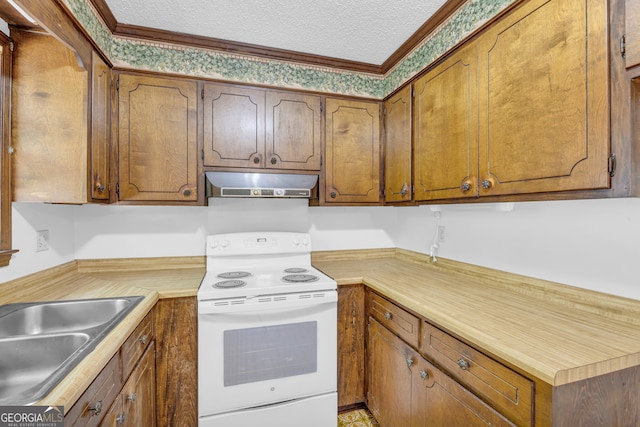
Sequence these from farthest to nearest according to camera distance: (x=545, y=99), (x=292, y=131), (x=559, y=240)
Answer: (x=292, y=131) < (x=559, y=240) < (x=545, y=99)

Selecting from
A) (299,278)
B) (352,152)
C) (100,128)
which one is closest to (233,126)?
(100,128)

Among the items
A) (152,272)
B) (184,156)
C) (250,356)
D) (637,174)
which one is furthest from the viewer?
(152,272)

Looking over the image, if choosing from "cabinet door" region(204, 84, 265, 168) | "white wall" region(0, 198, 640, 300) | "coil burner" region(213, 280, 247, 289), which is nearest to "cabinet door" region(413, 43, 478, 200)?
"white wall" region(0, 198, 640, 300)

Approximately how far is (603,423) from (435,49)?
1.80 m

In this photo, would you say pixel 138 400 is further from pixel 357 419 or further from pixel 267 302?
pixel 357 419

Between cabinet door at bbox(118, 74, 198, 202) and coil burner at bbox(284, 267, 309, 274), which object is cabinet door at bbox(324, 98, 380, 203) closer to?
coil burner at bbox(284, 267, 309, 274)

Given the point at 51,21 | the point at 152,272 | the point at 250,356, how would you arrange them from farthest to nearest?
the point at 152,272
the point at 250,356
the point at 51,21

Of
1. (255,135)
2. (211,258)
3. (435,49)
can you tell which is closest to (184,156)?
(255,135)

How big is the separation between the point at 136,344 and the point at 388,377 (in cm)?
129

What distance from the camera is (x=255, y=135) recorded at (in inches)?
79.5

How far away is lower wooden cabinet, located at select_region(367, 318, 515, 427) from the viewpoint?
112 cm

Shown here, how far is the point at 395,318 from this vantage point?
1600mm

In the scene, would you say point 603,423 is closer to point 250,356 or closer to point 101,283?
point 250,356

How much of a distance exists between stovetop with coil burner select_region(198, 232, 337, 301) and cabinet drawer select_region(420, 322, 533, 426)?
0.68 meters
